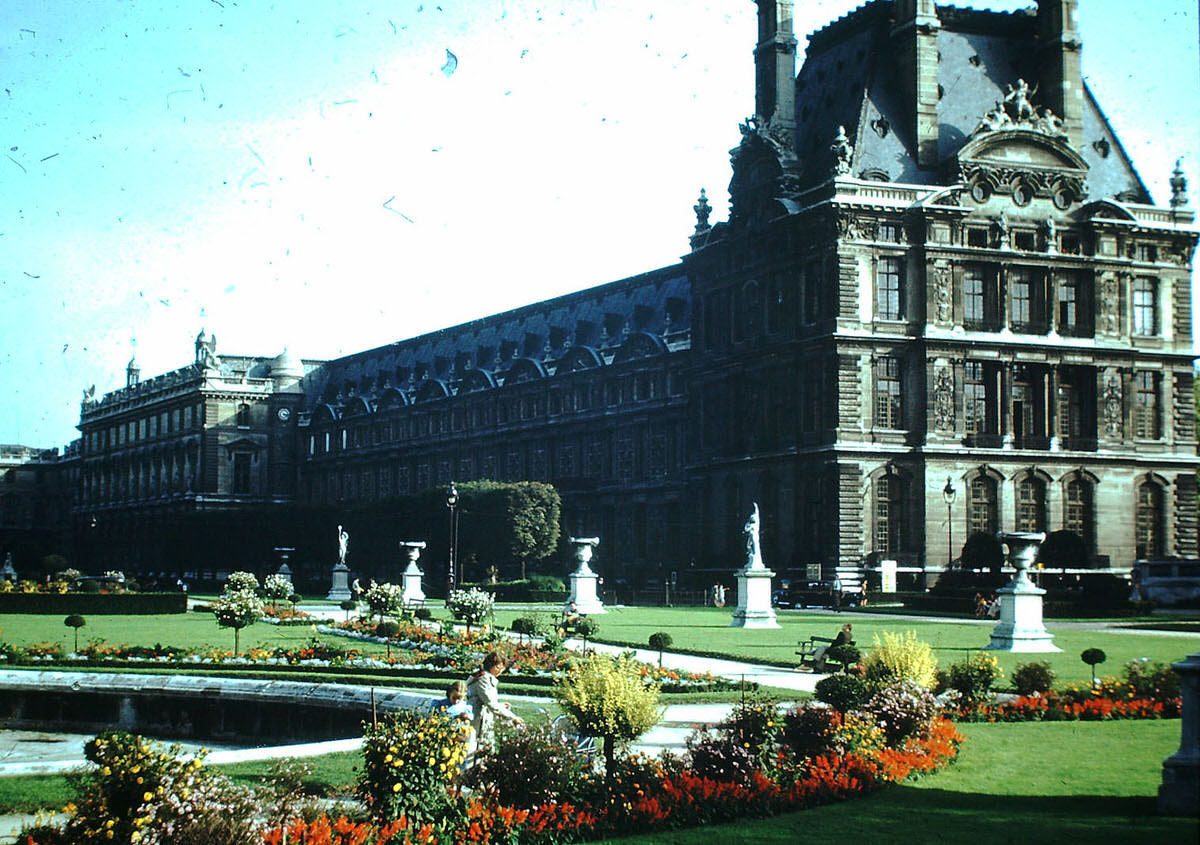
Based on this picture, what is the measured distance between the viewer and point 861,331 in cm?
6956

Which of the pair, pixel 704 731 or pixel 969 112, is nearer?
pixel 704 731

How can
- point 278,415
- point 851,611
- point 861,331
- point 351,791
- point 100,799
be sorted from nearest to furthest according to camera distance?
point 100,799, point 351,791, point 851,611, point 861,331, point 278,415

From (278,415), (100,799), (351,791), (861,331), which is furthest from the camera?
(278,415)

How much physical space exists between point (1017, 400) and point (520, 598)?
80.7 feet

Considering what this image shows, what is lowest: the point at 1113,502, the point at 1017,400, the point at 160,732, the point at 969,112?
the point at 160,732

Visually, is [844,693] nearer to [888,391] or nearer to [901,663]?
[901,663]

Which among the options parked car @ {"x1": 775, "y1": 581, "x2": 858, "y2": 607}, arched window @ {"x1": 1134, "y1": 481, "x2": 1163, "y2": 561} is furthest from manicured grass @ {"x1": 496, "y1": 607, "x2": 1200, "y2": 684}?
arched window @ {"x1": 1134, "y1": 481, "x2": 1163, "y2": 561}

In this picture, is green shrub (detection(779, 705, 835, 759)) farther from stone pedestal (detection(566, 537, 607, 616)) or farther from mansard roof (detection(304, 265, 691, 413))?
mansard roof (detection(304, 265, 691, 413))

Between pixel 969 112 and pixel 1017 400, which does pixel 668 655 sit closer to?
pixel 1017 400

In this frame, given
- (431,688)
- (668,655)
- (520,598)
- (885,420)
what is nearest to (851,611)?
(885,420)

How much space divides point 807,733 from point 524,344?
97.7 m

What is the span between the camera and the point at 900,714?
19297 millimetres

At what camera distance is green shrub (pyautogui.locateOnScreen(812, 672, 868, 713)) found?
20.1m

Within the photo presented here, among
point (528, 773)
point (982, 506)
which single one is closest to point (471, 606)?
point (528, 773)
